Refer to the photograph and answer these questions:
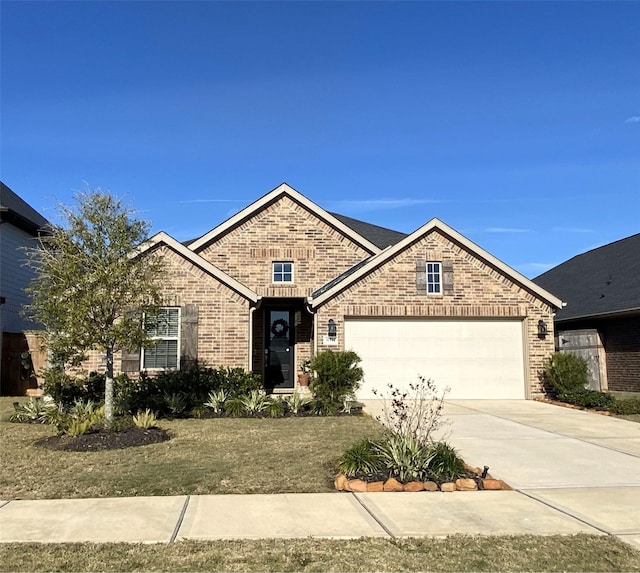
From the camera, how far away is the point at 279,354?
60.8ft

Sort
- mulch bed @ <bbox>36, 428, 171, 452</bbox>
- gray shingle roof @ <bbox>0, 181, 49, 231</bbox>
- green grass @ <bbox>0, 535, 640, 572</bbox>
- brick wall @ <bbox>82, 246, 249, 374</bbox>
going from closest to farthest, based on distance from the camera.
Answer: green grass @ <bbox>0, 535, 640, 572</bbox>, mulch bed @ <bbox>36, 428, 171, 452</bbox>, brick wall @ <bbox>82, 246, 249, 374</bbox>, gray shingle roof @ <bbox>0, 181, 49, 231</bbox>

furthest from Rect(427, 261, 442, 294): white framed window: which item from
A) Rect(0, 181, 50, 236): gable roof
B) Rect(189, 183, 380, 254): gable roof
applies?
Rect(0, 181, 50, 236): gable roof

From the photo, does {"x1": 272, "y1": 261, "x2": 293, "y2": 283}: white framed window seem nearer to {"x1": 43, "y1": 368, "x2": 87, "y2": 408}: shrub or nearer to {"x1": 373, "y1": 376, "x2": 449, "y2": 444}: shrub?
{"x1": 373, "y1": 376, "x2": 449, "y2": 444}: shrub

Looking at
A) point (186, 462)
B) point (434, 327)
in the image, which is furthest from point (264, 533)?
point (434, 327)

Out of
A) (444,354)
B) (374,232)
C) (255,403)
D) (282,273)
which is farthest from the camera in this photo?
(374,232)

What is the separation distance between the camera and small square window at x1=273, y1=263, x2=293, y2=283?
18.7 m

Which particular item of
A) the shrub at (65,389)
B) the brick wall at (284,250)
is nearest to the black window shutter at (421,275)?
the brick wall at (284,250)

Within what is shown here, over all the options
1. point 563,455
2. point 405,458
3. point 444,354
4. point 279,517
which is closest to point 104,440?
point 279,517

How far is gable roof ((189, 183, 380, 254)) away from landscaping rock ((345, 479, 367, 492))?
42.5 feet

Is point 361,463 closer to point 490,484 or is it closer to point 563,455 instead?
point 490,484

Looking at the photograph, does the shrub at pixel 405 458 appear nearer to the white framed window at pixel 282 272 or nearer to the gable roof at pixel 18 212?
the white framed window at pixel 282 272

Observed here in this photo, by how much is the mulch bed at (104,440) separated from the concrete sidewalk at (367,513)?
285cm

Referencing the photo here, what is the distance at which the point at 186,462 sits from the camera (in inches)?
304

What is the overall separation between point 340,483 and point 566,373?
429 inches
